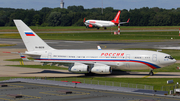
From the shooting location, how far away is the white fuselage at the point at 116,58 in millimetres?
52281

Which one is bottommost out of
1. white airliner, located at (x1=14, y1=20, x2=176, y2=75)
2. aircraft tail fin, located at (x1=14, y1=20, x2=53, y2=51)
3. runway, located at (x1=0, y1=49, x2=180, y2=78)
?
runway, located at (x1=0, y1=49, x2=180, y2=78)

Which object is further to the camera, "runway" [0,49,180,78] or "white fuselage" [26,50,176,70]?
"runway" [0,49,180,78]

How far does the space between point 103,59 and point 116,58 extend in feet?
7.74

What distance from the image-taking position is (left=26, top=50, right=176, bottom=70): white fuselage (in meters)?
52.3

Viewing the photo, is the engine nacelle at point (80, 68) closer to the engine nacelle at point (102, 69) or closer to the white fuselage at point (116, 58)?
the engine nacelle at point (102, 69)

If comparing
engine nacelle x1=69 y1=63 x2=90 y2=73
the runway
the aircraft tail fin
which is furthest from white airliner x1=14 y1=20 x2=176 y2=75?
the runway

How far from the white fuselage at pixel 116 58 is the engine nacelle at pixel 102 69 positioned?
1209 mm

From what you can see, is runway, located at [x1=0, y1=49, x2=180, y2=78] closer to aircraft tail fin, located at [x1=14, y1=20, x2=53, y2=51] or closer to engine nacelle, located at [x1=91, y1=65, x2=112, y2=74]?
engine nacelle, located at [x1=91, y1=65, x2=112, y2=74]

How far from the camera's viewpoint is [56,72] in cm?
6034

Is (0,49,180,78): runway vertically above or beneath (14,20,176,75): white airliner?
beneath

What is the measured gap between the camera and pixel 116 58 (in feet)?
174

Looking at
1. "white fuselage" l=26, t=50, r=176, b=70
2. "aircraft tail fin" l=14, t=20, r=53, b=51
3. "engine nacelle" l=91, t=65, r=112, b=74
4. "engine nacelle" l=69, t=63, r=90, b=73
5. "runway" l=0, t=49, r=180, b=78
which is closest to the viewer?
"engine nacelle" l=91, t=65, r=112, b=74

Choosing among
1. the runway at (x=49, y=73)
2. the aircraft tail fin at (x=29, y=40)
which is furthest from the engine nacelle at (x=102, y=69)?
the aircraft tail fin at (x=29, y=40)

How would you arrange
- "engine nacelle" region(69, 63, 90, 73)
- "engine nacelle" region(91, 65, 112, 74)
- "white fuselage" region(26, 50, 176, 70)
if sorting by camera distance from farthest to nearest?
1. "white fuselage" region(26, 50, 176, 70)
2. "engine nacelle" region(69, 63, 90, 73)
3. "engine nacelle" region(91, 65, 112, 74)
